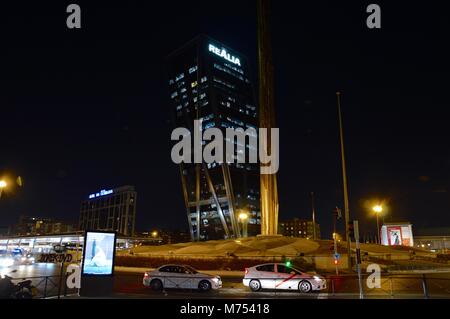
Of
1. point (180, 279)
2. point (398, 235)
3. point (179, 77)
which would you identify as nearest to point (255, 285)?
point (180, 279)

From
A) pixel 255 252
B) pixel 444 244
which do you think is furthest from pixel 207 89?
pixel 255 252

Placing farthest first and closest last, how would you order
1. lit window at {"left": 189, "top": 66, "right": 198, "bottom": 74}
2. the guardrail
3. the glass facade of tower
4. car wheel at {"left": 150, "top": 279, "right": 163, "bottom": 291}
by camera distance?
lit window at {"left": 189, "top": 66, "right": 198, "bottom": 74} → the glass facade of tower → car wheel at {"left": 150, "top": 279, "right": 163, "bottom": 291} → the guardrail

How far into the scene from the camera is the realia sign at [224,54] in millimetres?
162100

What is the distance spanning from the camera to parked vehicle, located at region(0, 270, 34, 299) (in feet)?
48.5

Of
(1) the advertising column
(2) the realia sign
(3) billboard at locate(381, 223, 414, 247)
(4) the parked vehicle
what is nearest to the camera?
(4) the parked vehicle

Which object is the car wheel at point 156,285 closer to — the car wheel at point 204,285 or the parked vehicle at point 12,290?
the car wheel at point 204,285

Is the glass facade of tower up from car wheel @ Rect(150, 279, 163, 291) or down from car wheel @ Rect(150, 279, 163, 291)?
up

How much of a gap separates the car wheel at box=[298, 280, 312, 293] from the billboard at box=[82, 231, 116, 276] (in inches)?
373

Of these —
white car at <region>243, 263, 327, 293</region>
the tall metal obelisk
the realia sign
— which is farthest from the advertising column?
the realia sign

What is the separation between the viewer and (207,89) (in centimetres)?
15212

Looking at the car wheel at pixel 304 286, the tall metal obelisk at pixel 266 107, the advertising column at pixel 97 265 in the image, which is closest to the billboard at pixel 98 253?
the advertising column at pixel 97 265

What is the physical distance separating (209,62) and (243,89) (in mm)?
19046

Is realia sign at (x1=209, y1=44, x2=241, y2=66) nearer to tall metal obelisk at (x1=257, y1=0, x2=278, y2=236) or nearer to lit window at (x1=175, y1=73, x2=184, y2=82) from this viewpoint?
lit window at (x1=175, y1=73, x2=184, y2=82)
